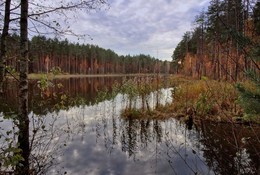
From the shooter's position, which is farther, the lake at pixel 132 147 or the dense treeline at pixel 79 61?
the dense treeline at pixel 79 61

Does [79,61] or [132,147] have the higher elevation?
[79,61]

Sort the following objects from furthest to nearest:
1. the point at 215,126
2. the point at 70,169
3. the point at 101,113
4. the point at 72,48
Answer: the point at 72,48 < the point at 101,113 < the point at 215,126 < the point at 70,169

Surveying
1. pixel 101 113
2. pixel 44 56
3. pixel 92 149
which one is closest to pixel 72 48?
pixel 44 56

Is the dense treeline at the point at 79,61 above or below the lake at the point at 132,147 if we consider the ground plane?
above

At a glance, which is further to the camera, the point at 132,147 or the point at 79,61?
the point at 79,61

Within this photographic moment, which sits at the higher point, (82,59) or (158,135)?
(82,59)

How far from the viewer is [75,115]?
43.9ft

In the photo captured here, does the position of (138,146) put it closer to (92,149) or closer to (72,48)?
(92,149)

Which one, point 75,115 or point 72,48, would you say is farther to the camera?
point 72,48

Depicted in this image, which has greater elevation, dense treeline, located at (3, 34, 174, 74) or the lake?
dense treeline, located at (3, 34, 174, 74)

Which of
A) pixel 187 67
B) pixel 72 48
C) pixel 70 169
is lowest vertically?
pixel 70 169

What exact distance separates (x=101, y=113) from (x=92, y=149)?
6.11m

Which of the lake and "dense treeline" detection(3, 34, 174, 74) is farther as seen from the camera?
"dense treeline" detection(3, 34, 174, 74)

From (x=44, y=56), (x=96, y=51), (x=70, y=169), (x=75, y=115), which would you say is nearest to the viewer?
(x=70, y=169)
